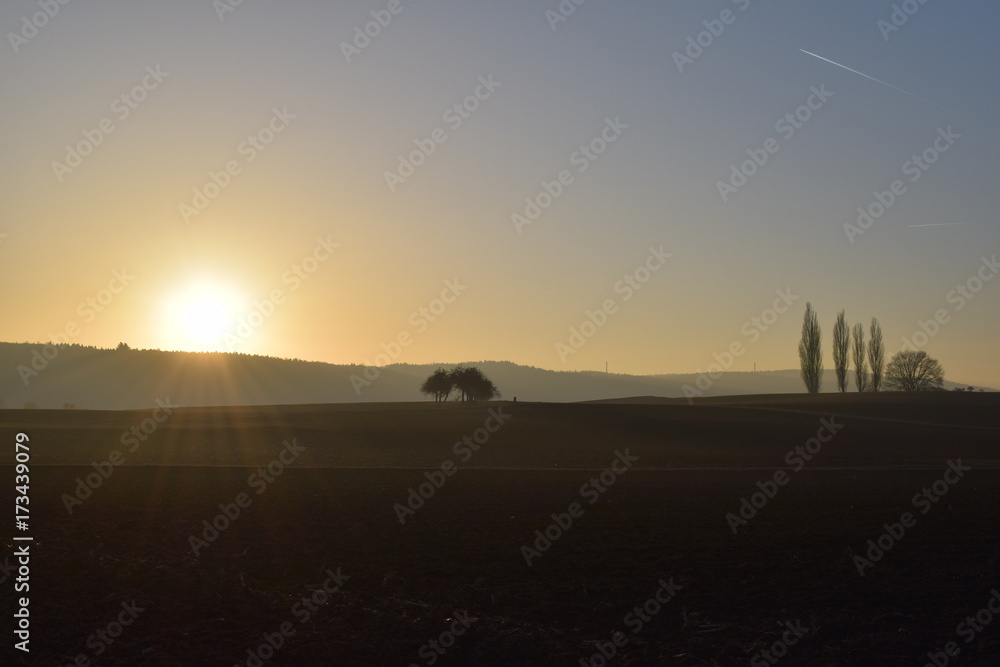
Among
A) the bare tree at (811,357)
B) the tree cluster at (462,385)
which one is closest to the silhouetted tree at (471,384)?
the tree cluster at (462,385)

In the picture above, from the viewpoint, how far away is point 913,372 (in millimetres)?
112938

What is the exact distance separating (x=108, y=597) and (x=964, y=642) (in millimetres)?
14973

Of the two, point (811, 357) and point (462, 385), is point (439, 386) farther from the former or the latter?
point (811, 357)

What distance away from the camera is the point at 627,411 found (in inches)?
2822

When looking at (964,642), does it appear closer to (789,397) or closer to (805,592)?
(805,592)

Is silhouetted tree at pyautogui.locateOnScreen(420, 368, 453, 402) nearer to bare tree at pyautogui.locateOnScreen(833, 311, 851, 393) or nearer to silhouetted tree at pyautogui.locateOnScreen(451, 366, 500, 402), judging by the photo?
silhouetted tree at pyautogui.locateOnScreen(451, 366, 500, 402)

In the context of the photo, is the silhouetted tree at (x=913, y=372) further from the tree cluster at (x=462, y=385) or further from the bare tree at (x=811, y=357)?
the tree cluster at (x=462, y=385)

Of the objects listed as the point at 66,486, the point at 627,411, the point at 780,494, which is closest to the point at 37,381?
the point at 627,411

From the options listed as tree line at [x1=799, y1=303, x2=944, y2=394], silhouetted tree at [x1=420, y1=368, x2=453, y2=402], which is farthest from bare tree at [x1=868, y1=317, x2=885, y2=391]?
silhouetted tree at [x1=420, y1=368, x2=453, y2=402]

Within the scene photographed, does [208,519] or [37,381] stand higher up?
[37,381]

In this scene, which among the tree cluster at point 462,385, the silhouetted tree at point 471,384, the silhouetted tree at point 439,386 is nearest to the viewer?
the silhouetted tree at point 471,384

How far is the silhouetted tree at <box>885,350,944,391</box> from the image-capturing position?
368 ft

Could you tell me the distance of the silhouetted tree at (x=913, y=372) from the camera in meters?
112

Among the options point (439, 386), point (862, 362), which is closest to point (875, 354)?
point (862, 362)
